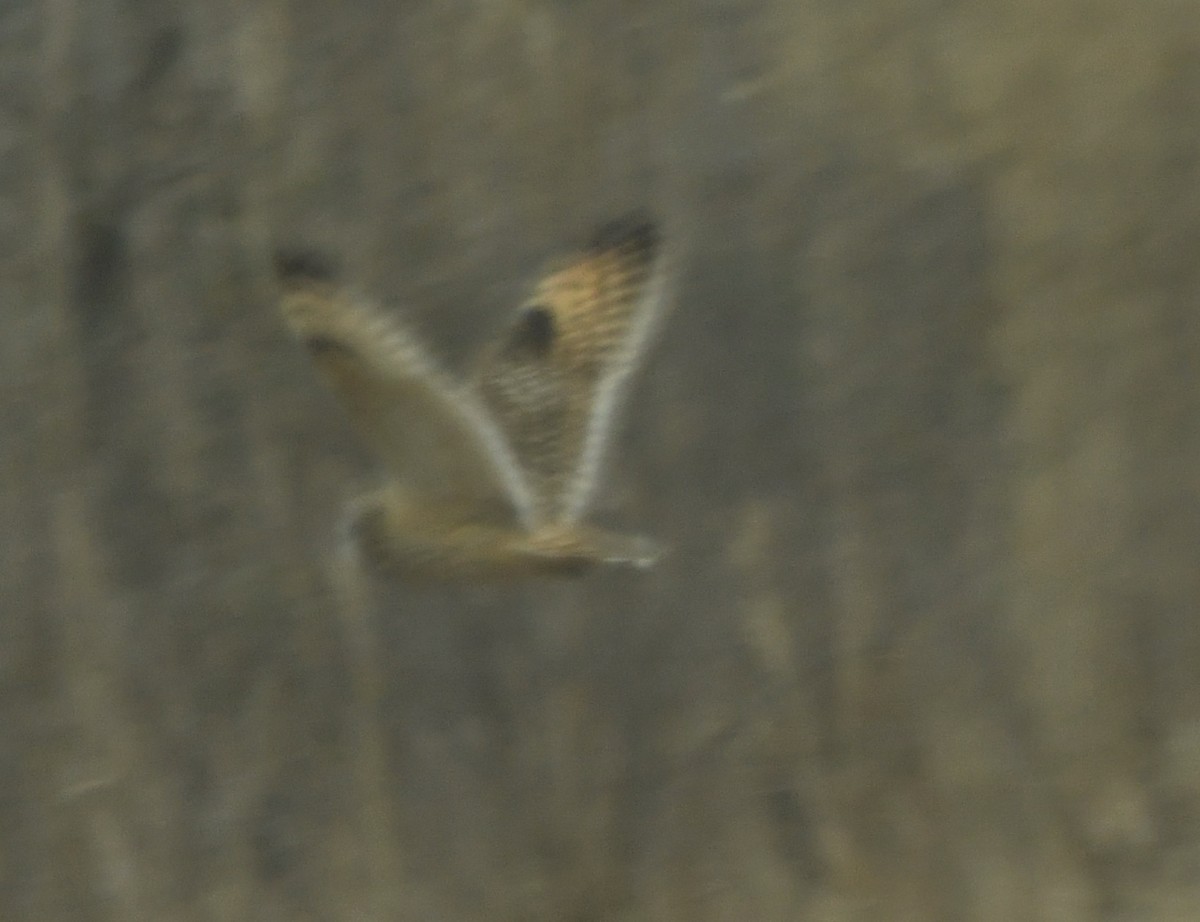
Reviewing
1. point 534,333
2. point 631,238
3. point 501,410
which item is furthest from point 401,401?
point 631,238

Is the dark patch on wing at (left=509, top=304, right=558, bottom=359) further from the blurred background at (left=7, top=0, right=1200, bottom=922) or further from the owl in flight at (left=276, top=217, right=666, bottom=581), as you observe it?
the blurred background at (left=7, top=0, right=1200, bottom=922)

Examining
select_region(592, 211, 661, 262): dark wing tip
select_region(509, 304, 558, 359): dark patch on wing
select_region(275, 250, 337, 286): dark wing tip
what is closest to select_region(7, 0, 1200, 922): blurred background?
select_region(592, 211, 661, 262): dark wing tip

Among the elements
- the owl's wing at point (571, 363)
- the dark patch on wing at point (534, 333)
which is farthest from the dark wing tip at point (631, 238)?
the dark patch on wing at point (534, 333)

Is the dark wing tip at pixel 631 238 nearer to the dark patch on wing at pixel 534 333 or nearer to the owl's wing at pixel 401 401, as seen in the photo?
the dark patch on wing at pixel 534 333

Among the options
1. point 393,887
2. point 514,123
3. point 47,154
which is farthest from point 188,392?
point 393,887

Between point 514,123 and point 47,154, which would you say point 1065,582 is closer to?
point 514,123

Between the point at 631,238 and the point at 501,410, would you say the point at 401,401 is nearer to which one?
the point at 501,410

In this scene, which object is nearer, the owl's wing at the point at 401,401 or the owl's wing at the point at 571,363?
the owl's wing at the point at 401,401
